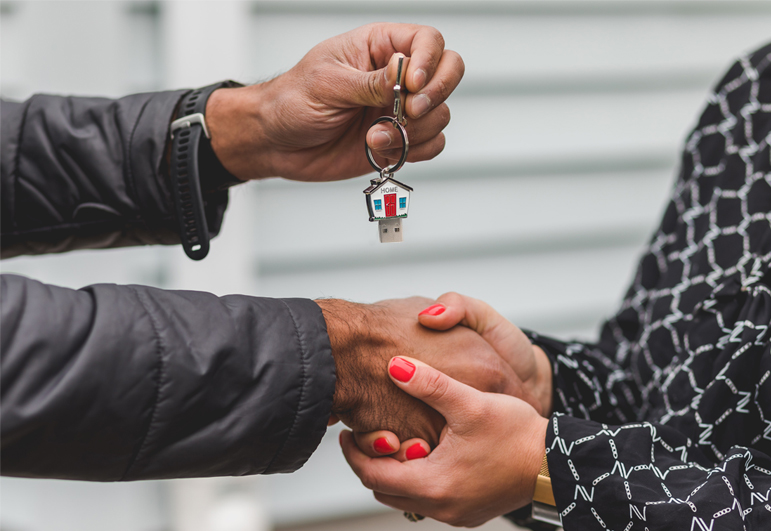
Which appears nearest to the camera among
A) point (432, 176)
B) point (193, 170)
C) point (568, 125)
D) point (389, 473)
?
point (389, 473)

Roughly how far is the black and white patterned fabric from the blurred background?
0.70 m

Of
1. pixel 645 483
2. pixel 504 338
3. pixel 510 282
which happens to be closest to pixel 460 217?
pixel 510 282

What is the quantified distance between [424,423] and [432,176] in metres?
1.07

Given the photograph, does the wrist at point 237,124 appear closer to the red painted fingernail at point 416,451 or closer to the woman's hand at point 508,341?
the woman's hand at point 508,341

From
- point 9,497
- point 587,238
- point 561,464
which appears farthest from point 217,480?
point 587,238

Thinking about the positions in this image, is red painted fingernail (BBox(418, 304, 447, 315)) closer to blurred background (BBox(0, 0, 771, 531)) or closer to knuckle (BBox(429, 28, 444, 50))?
knuckle (BBox(429, 28, 444, 50))

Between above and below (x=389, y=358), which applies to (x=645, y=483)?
below

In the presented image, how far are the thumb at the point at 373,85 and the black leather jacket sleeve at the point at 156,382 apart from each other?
1.10ft

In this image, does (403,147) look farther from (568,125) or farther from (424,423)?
(568,125)

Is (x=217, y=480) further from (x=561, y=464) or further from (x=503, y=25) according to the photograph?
(x=503, y=25)

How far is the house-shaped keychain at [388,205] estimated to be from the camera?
0.89 meters

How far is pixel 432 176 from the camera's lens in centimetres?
193

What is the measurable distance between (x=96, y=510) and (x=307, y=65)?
1.41m

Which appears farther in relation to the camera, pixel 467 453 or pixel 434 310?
pixel 434 310
